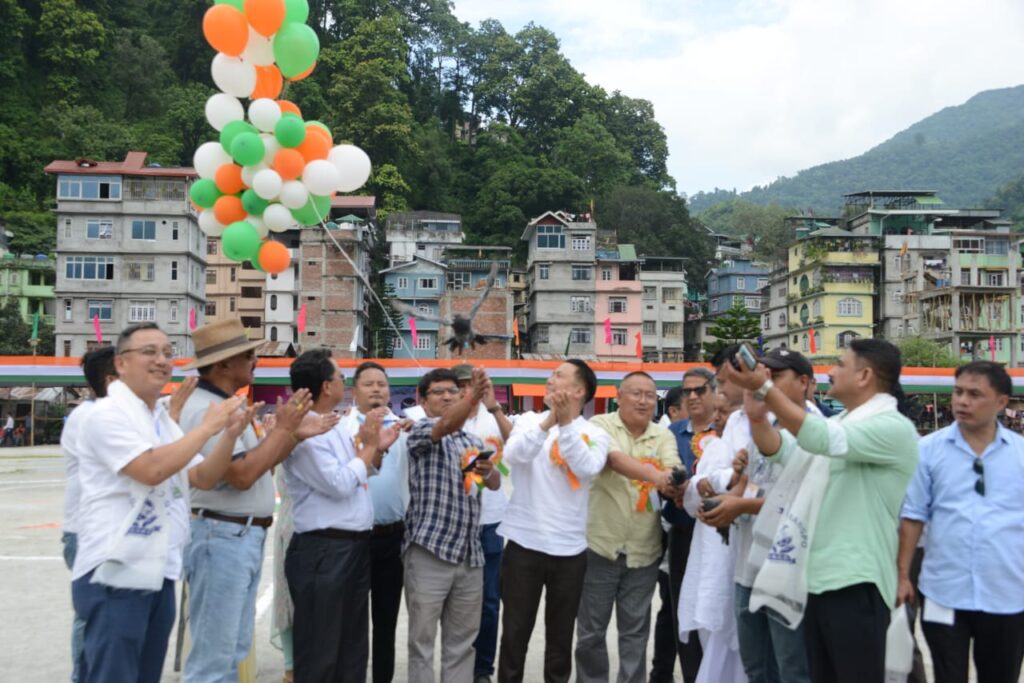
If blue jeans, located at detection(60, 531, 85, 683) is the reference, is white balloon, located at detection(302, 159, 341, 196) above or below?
above

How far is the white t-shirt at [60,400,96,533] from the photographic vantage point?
3988 mm

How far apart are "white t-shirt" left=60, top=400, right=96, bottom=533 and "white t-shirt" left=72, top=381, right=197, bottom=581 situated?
0.20 feet

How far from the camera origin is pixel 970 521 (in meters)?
4.48

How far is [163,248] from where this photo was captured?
163 feet

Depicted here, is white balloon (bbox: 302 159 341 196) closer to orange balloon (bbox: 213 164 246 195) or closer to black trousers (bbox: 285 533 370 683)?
Answer: orange balloon (bbox: 213 164 246 195)

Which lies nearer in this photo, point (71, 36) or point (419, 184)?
point (71, 36)

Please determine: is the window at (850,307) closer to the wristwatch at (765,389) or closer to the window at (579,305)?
the window at (579,305)

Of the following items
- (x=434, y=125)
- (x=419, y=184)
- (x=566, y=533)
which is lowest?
(x=566, y=533)

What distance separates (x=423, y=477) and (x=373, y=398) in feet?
1.85

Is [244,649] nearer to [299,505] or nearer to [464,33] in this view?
[299,505]

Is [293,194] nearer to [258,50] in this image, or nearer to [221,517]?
[258,50]

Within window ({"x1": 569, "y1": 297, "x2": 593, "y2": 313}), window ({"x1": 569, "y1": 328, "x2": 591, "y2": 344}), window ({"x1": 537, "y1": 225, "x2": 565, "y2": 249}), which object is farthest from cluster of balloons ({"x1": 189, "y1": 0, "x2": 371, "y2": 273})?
window ({"x1": 537, "y1": 225, "x2": 565, "y2": 249})

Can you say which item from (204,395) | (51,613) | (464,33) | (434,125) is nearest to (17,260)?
(434,125)

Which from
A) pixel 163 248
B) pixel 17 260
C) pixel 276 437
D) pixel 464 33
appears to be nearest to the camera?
pixel 276 437
